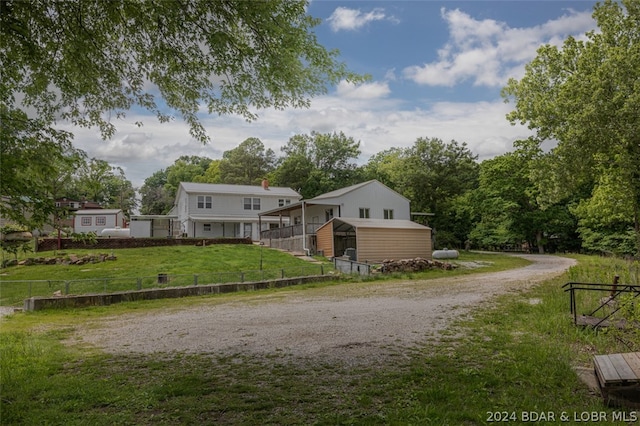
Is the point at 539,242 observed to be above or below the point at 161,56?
below

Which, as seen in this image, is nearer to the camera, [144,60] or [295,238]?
[144,60]

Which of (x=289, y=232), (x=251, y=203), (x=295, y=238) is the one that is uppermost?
(x=251, y=203)

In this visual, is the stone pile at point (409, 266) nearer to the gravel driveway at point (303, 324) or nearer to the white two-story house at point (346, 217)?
the white two-story house at point (346, 217)

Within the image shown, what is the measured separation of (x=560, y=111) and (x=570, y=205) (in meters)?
20.4

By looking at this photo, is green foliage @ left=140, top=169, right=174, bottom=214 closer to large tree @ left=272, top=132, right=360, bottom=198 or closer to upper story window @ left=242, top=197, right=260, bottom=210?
large tree @ left=272, top=132, right=360, bottom=198

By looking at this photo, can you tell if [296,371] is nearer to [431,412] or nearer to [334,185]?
[431,412]

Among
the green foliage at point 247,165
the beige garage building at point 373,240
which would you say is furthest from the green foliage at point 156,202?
Answer: the beige garage building at point 373,240

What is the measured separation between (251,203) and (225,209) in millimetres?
2485

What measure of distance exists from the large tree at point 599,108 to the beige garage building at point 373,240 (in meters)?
7.96

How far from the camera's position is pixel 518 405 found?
13.4 ft

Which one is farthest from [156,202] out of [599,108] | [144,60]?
[144,60]

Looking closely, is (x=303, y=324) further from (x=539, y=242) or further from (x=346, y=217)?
(x=539, y=242)

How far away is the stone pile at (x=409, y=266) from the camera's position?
19.3 metres

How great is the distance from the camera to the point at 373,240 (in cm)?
2339
